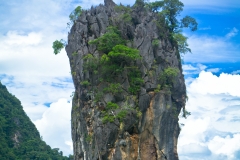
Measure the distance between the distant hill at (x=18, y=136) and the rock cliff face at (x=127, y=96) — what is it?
21302 mm

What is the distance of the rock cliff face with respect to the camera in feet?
54.2

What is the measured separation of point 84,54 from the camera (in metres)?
18.4

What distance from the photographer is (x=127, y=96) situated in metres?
17.2

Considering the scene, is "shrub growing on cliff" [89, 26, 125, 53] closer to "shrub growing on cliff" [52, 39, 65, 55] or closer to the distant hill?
"shrub growing on cliff" [52, 39, 65, 55]

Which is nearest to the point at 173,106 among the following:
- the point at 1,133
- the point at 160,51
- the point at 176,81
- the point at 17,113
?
the point at 176,81

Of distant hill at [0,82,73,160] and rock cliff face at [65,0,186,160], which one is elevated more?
distant hill at [0,82,73,160]

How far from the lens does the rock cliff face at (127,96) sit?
16531mm

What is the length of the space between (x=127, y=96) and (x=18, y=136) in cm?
2685

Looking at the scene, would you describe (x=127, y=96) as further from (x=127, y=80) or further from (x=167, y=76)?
(x=167, y=76)

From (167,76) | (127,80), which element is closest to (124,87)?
(127,80)

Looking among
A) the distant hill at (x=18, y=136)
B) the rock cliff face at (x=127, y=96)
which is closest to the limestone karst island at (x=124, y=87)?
the rock cliff face at (x=127, y=96)

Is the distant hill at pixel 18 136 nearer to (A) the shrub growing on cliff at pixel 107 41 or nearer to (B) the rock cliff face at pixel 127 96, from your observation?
(B) the rock cliff face at pixel 127 96

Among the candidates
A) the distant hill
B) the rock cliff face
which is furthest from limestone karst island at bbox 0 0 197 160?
the distant hill

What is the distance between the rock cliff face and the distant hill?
21.3 metres
